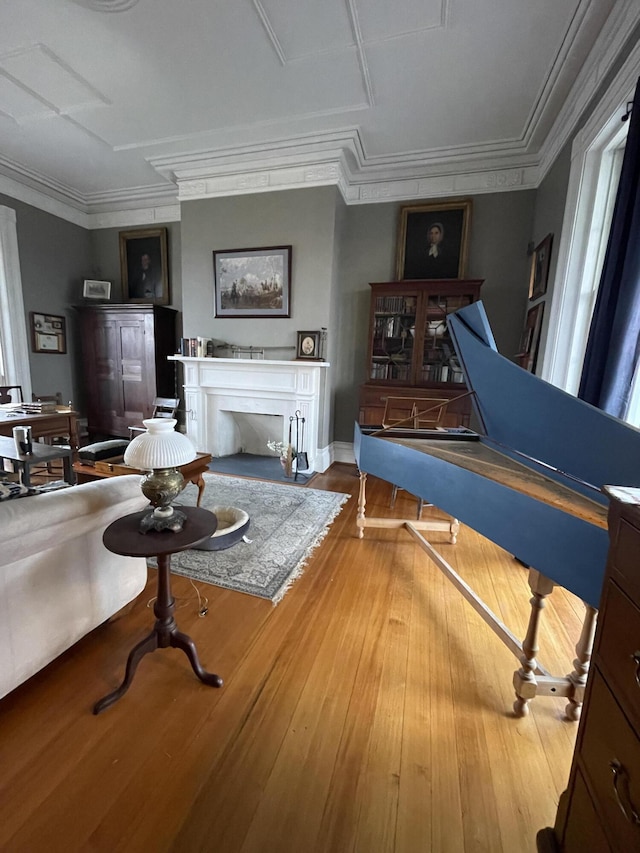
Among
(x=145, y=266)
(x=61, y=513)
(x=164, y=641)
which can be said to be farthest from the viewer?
(x=145, y=266)

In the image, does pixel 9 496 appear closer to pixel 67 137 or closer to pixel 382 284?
pixel 382 284

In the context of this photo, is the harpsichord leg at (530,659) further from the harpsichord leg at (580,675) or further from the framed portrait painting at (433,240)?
the framed portrait painting at (433,240)

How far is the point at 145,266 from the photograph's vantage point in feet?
17.2

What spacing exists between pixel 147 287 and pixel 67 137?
1.83 m

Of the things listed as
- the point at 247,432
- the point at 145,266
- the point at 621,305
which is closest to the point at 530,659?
the point at 621,305

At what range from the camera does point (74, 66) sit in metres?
2.77

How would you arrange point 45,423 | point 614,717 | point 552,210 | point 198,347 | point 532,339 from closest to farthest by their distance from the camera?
point 614,717 < point 552,210 < point 45,423 < point 532,339 < point 198,347

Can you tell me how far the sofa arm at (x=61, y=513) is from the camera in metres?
1.19

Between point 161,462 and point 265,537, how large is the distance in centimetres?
150

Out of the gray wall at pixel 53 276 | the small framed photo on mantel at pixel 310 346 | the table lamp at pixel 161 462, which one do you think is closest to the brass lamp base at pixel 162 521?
the table lamp at pixel 161 462

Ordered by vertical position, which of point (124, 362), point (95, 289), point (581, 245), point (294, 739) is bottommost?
point (294, 739)

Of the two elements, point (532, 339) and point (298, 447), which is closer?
point (532, 339)

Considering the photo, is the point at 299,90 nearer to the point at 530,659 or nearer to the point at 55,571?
the point at 55,571

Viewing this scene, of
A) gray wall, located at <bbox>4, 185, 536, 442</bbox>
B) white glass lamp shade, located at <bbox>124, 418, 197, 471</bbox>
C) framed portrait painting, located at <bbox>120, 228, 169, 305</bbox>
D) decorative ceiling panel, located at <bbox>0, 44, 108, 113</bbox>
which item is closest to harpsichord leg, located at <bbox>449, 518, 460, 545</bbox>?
white glass lamp shade, located at <bbox>124, 418, 197, 471</bbox>
